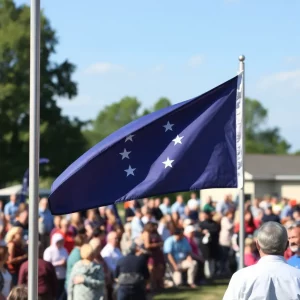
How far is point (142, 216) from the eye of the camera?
18500 millimetres

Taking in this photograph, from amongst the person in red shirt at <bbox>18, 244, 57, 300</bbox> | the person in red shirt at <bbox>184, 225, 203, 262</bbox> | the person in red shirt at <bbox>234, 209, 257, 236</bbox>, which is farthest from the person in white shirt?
the person in red shirt at <bbox>234, 209, 257, 236</bbox>

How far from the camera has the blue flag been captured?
6637 millimetres

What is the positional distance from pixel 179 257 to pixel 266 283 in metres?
13.0

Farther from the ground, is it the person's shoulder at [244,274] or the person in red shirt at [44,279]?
the person's shoulder at [244,274]

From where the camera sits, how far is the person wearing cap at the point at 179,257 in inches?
676

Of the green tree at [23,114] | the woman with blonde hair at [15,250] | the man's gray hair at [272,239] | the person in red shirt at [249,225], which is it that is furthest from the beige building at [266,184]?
the man's gray hair at [272,239]

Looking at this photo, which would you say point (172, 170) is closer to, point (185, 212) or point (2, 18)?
point (185, 212)

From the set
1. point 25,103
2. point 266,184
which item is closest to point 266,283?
point 266,184

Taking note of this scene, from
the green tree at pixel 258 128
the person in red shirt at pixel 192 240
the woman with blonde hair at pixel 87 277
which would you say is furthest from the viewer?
the green tree at pixel 258 128

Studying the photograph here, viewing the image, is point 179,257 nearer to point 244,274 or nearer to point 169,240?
point 169,240

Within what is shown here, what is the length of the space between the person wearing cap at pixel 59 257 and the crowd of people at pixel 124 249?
0.01 metres

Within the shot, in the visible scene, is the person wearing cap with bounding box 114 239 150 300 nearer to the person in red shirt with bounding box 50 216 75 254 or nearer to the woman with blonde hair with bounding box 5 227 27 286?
the woman with blonde hair with bounding box 5 227 27 286

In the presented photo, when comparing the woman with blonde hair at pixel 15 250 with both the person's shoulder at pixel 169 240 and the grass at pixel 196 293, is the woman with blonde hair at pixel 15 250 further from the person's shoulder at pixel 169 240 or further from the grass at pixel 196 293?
the person's shoulder at pixel 169 240

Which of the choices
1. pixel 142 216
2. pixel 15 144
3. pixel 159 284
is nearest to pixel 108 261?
pixel 159 284
